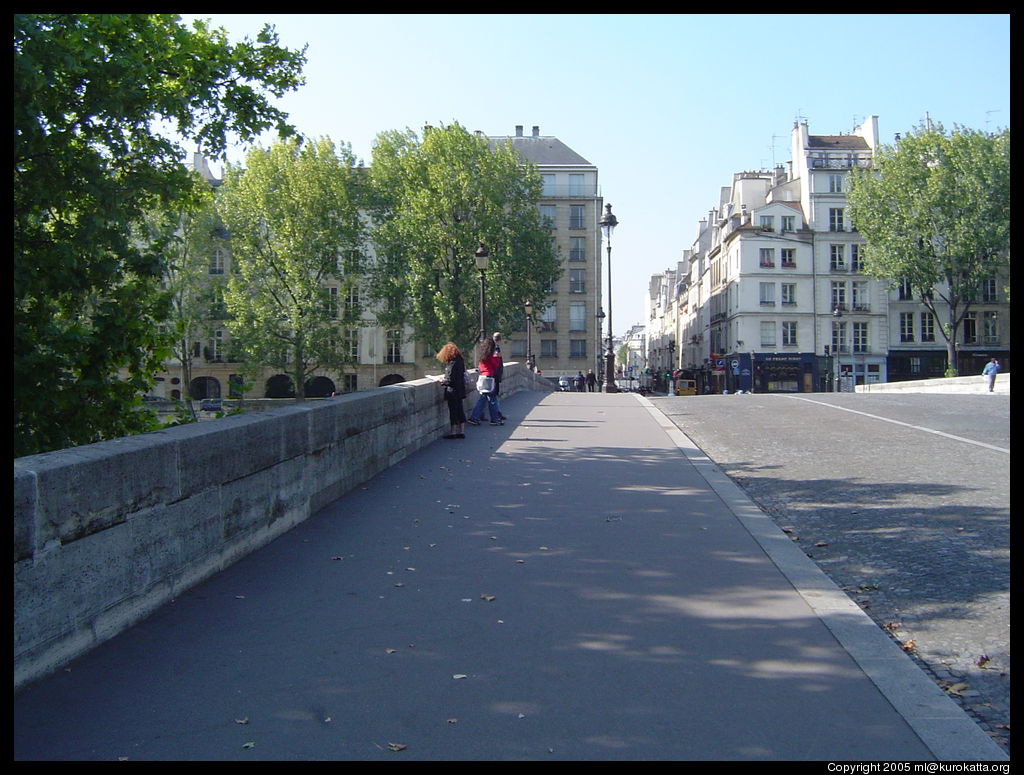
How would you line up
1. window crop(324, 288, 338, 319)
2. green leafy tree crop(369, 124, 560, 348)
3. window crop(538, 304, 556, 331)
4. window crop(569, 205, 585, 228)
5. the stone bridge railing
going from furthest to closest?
window crop(569, 205, 585, 228) → window crop(538, 304, 556, 331) → window crop(324, 288, 338, 319) → green leafy tree crop(369, 124, 560, 348) → the stone bridge railing

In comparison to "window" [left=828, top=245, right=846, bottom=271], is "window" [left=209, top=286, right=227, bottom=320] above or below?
below

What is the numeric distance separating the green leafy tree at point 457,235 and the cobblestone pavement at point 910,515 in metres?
35.7

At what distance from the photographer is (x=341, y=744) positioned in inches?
138

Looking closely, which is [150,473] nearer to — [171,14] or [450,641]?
[450,641]

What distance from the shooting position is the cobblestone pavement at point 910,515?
15.1ft

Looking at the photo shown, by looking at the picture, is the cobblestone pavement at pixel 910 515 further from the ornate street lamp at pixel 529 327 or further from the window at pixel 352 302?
the window at pixel 352 302

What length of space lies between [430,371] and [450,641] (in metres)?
67.0

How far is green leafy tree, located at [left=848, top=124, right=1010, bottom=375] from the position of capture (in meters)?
56.7

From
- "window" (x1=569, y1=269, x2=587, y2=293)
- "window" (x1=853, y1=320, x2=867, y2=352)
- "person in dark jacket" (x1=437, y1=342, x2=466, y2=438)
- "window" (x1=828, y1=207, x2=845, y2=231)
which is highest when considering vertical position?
"window" (x1=828, y1=207, x2=845, y2=231)

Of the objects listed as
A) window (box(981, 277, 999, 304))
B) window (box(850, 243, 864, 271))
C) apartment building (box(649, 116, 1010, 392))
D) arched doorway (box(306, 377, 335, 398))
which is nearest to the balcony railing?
apartment building (box(649, 116, 1010, 392))

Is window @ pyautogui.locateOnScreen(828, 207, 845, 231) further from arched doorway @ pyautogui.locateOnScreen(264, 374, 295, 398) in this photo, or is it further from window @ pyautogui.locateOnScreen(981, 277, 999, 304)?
arched doorway @ pyautogui.locateOnScreen(264, 374, 295, 398)

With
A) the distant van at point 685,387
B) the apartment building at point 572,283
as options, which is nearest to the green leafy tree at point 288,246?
the apartment building at point 572,283

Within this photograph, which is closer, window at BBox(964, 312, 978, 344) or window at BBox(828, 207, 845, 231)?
window at BBox(964, 312, 978, 344)

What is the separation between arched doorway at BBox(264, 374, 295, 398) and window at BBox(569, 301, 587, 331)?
2315cm
